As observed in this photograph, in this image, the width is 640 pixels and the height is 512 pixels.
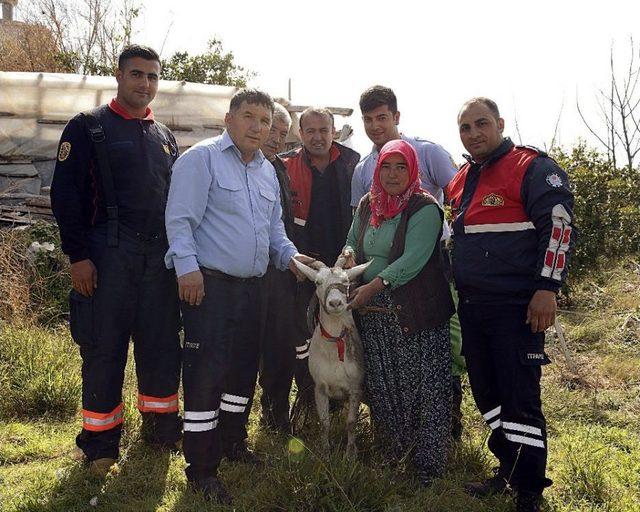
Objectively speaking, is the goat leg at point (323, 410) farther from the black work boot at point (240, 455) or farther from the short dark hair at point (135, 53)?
the short dark hair at point (135, 53)

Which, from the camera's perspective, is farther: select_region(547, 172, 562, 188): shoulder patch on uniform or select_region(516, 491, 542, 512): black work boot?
select_region(516, 491, 542, 512): black work boot

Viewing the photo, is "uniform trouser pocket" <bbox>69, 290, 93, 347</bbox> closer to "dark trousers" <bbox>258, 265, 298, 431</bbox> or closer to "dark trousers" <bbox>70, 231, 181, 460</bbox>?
"dark trousers" <bbox>70, 231, 181, 460</bbox>

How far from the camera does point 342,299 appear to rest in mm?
3723

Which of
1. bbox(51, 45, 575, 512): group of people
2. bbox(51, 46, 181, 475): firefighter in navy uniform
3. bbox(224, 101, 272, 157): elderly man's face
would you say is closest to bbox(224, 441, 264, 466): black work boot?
bbox(51, 45, 575, 512): group of people

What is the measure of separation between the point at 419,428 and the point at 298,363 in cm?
133

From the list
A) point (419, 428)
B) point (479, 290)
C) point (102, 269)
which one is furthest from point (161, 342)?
point (479, 290)

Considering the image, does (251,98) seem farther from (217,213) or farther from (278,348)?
(278,348)

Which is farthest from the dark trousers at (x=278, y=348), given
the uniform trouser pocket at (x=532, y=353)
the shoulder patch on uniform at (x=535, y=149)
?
the shoulder patch on uniform at (x=535, y=149)

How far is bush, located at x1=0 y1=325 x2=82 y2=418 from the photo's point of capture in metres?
5.17

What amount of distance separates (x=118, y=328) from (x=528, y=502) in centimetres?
273

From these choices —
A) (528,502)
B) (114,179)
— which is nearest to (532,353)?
(528,502)

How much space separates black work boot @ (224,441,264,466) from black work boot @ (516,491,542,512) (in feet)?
5.58

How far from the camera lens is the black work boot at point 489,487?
3764mm

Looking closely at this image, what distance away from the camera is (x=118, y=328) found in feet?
13.1
